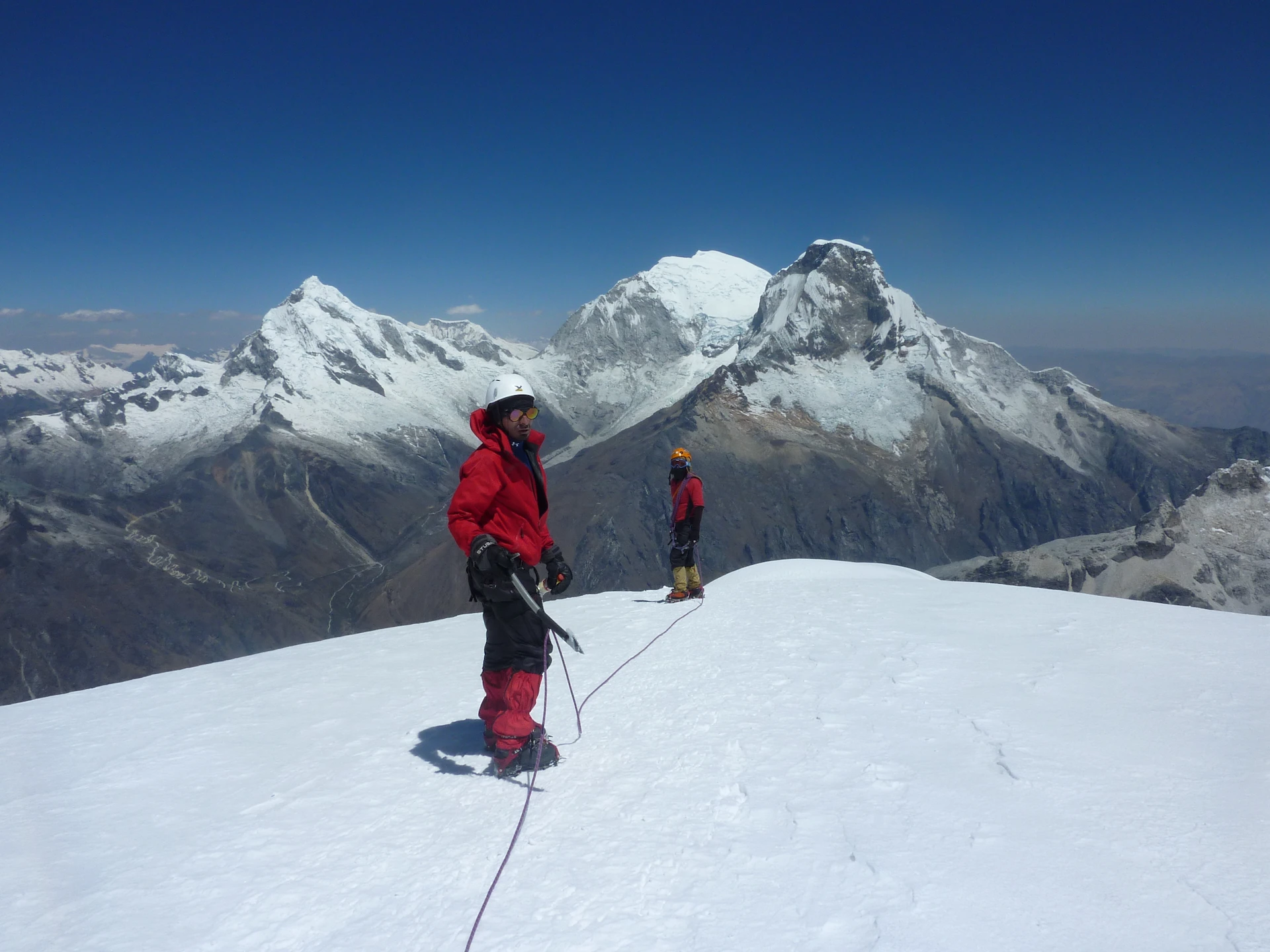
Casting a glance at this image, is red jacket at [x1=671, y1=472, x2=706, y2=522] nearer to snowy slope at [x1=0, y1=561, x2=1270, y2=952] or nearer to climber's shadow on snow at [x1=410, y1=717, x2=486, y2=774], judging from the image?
snowy slope at [x1=0, y1=561, x2=1270, y2=952]

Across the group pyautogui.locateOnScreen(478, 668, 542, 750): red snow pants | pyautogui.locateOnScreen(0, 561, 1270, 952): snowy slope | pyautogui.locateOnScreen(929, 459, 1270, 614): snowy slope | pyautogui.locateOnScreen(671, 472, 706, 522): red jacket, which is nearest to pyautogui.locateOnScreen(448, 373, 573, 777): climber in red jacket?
pyautogui.locateOnScreen(478, 668, 542, 750): red snow pants

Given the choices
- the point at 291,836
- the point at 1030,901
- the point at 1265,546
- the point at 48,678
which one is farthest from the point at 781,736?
the point at 48,678

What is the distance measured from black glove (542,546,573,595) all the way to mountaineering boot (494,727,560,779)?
1.49 m

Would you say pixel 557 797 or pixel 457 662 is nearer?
pixel 557 797

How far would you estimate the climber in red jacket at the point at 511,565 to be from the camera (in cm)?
729

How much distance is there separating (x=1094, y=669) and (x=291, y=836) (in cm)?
864

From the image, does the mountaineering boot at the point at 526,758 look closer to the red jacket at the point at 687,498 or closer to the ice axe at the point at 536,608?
the ice axe at the point at 536,608

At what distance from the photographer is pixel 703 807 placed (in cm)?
618

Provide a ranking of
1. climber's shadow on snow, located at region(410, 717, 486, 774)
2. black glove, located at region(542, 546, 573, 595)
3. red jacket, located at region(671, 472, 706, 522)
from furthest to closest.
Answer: red jacket, located at region(671, 472, 706, 522), black glove, located at region(542, 546, 573, 595), climber's shadow on snow, located at region(410, 717, 486, 774)

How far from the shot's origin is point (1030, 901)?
4.67 meters

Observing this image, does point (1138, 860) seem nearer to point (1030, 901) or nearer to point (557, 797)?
point (1030, 901)

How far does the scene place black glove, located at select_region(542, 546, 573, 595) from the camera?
805cm

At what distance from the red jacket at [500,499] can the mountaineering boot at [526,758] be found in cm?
181

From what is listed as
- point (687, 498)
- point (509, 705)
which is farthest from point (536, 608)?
point (687, 498)
